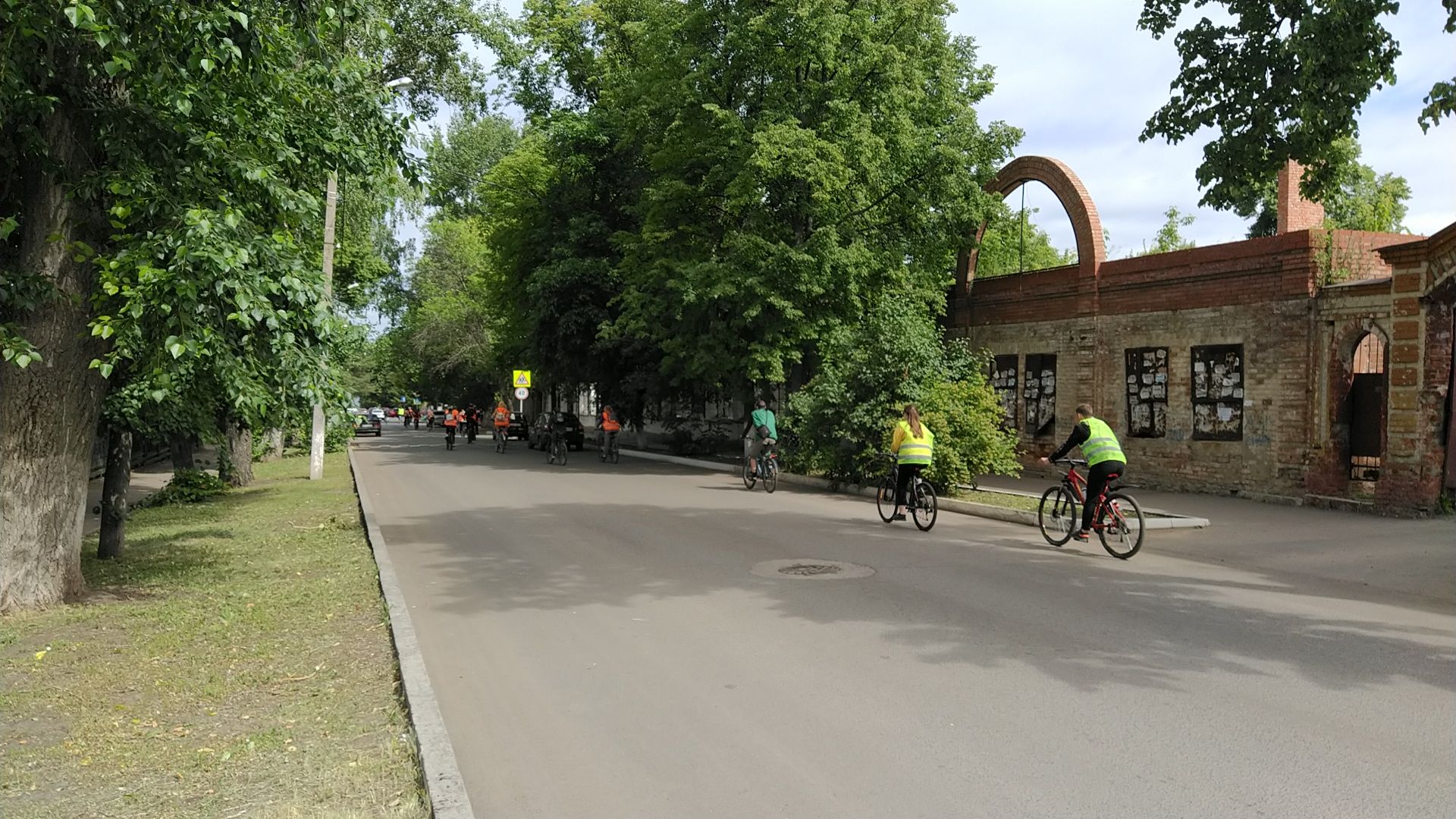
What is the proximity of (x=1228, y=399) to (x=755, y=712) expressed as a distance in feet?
52.4

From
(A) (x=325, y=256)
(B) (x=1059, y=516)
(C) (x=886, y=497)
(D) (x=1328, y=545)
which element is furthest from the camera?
(A) (x=325, y=256)

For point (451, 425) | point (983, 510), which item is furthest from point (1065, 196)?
point (451, 425)

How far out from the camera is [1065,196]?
911 inches

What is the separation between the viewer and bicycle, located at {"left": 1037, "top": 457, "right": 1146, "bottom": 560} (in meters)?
11.0

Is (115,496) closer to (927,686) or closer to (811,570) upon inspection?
(811,570)

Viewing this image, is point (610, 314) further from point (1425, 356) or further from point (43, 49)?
point (43, 49)

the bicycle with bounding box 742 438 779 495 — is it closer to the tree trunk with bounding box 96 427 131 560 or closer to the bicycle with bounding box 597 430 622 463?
the bicycle with bounding box 597 430 622 463

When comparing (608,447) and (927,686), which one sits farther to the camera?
(608,447)

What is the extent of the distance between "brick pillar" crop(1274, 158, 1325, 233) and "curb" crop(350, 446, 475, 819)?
688 inches

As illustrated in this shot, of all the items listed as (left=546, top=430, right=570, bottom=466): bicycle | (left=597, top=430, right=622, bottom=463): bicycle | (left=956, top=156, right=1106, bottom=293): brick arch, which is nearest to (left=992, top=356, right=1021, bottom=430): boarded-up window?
(left=956, top=156, right=1106, bottom=293): brick arch

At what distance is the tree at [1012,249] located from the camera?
94.5 feet

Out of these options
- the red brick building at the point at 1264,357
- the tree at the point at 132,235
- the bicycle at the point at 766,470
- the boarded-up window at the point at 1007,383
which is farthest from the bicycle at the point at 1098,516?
the boarded-up window at the point at 1007,383

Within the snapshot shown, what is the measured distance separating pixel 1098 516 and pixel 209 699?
8.96 m

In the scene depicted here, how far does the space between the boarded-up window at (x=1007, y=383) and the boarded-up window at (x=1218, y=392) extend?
5.46 metres
